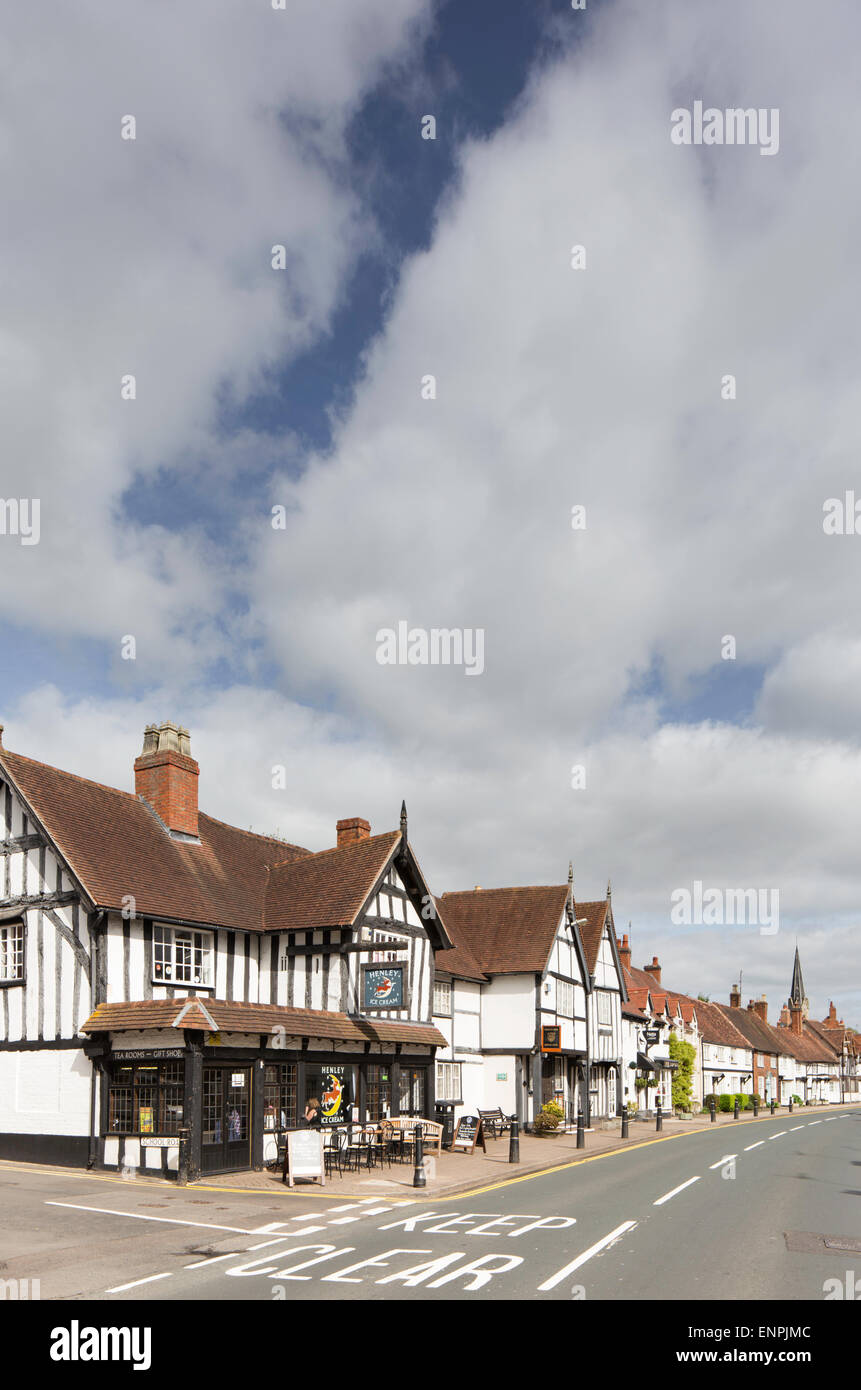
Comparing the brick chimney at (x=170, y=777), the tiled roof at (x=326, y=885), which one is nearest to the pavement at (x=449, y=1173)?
the tiled roof at (x=326, y=885)

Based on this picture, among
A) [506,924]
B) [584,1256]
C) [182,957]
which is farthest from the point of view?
[506,924]

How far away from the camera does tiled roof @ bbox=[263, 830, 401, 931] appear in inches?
1070

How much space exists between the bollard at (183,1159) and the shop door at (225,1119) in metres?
0.48

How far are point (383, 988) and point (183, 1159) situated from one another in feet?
22.6

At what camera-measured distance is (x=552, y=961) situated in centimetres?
3934

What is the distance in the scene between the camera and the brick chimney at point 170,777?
2872 cm

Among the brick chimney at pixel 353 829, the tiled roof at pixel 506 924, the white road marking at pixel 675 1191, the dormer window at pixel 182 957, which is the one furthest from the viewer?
the tiled roof at pixel 506 924

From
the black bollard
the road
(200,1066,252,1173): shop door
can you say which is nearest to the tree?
the road

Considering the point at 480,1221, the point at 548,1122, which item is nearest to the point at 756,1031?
the point at 548,1122

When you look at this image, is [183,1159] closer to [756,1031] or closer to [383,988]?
[383,988]

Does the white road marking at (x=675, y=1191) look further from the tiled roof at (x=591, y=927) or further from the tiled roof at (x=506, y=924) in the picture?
the tiled roof at (x=591, y=927)

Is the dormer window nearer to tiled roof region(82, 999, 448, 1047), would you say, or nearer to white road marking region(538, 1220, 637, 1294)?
tiled roof region(82, 999, 448, 1047)

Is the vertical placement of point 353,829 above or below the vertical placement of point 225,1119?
above

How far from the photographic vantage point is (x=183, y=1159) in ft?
67.5
